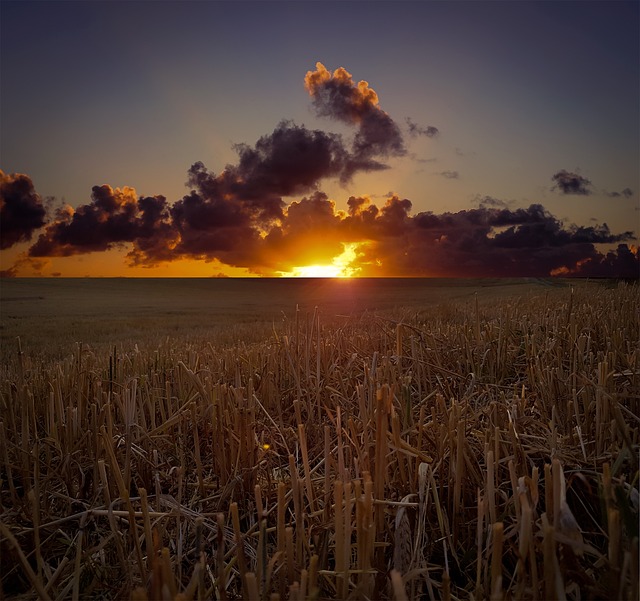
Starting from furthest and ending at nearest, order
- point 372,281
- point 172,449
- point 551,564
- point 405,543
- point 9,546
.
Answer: point 372,281
point 172,449
point 9,546
point 405,543
point 551,564

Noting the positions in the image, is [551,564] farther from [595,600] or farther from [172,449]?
[172,449]

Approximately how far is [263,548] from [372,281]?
62.4 metres

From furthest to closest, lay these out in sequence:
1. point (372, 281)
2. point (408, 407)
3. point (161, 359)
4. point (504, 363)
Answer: point (372, 281), point (161, 359), point (504, 363), point (408, 407)

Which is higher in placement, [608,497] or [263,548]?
[608,497]

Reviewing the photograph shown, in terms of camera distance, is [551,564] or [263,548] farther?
[263,548]

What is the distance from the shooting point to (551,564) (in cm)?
128

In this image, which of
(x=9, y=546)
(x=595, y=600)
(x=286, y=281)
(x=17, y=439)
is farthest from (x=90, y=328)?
(x=286, y=281)

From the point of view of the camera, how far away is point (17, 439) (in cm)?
295

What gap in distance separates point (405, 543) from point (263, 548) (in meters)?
0.54

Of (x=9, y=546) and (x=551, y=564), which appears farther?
(x=9, y=546)

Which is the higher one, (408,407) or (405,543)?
(408,407)

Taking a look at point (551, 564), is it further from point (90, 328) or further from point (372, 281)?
point (372, 281)

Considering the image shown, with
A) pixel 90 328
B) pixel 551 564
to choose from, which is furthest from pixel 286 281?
pixel 551 564

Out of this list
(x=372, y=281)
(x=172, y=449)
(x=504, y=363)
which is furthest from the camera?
(x=372, y=281)
